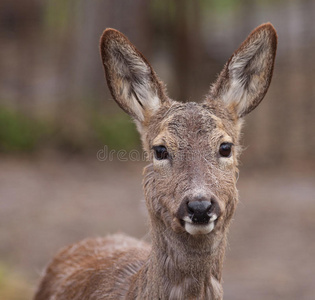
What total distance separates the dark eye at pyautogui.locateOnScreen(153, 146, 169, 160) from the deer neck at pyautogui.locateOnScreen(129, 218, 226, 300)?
470 mm

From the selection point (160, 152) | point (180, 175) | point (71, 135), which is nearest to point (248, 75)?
point (160, 152)

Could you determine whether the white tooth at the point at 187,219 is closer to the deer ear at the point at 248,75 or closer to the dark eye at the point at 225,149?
the dark eye at the point at 225,149

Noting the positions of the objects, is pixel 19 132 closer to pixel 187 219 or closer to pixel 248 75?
pixel 248 75

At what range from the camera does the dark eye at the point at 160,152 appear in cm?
441

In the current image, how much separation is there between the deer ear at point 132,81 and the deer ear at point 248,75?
457 millimetres

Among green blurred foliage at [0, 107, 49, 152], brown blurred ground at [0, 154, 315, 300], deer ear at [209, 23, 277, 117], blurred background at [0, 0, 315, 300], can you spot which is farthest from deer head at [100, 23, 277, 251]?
green blurred foliage at [0, 107, 49, 152]

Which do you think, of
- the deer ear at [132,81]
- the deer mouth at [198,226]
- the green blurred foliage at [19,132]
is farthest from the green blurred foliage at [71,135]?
the deer mouth at [198,226]

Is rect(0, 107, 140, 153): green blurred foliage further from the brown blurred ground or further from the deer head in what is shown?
the deer head

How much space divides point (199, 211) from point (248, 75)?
1.62 meters

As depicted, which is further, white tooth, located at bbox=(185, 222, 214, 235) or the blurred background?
the blurred background

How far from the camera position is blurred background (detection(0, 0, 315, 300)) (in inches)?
355

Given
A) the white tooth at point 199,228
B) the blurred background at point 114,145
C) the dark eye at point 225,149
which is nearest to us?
the white tooth at point 199,228

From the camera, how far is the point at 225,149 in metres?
4.42

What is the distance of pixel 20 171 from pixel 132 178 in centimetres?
211
